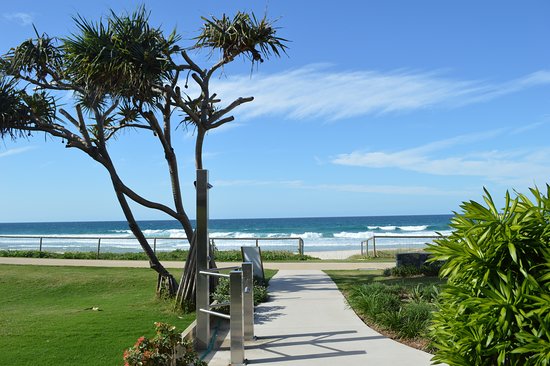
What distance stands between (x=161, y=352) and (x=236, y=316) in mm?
1055

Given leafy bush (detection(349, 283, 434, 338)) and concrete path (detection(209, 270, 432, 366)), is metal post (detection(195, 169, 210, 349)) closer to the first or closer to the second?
concrete path (detection(209, 270, 432, 366))

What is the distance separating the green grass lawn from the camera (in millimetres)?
6091

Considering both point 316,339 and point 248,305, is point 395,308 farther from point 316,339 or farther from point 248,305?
point 248,305

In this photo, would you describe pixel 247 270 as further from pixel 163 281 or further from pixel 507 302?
pixel 507 302

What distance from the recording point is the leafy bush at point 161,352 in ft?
14.7

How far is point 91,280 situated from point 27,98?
14.9ft

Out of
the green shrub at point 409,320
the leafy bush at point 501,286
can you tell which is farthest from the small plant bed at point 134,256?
the leafy bush at point 501,286

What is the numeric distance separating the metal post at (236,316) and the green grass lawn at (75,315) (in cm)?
128

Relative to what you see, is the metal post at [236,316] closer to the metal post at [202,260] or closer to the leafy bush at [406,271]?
the metal post at [202,260]

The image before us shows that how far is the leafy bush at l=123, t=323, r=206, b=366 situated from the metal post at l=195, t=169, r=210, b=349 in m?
1.28

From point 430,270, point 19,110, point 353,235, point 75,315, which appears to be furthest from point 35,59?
point 353,235

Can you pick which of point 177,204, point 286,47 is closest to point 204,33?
point 286,47

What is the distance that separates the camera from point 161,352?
4613 millimetres

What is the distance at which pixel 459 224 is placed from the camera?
3.28m
